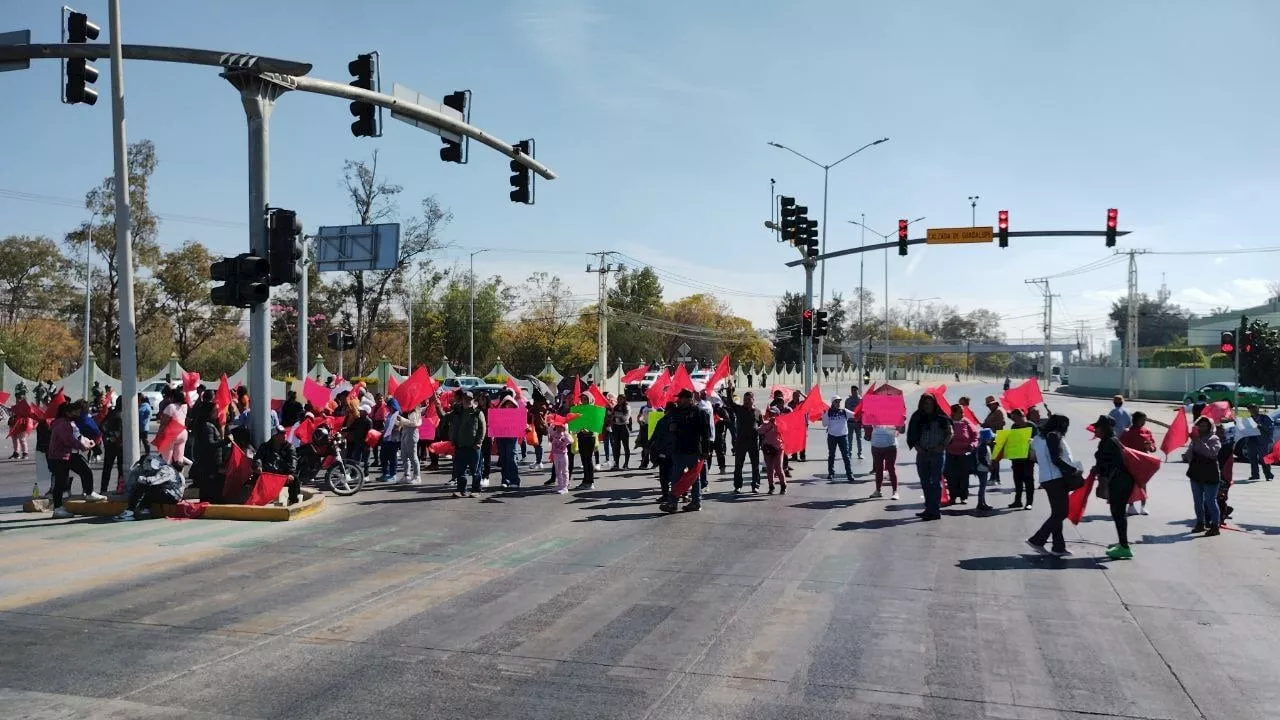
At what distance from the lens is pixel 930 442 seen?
43.1 ft

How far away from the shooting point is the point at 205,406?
13508mm

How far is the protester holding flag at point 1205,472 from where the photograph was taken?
12.3 metres

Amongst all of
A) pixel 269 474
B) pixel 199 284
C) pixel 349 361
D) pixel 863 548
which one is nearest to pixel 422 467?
pixel 269 474

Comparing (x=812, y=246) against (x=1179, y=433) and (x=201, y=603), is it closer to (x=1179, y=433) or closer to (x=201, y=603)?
(x=1179, y=433)

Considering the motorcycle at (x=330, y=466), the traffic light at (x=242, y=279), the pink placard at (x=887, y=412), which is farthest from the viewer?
the pink placard at (x=887, y=412)

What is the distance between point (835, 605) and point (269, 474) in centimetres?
834

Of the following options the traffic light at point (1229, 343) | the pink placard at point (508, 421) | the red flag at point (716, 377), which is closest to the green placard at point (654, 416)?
the red flag at point (716, 377)

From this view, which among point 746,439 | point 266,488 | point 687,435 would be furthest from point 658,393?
point 266,488

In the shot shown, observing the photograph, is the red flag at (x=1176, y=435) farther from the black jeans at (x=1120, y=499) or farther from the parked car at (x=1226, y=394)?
the parked car at (x=1226, y=394)

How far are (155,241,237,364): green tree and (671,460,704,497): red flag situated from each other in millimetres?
54954

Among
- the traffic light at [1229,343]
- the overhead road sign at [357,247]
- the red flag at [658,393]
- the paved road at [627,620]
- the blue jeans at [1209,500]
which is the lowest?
the paved road at [627,620]

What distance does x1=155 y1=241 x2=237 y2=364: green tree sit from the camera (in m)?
61.8

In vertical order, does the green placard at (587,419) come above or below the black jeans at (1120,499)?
above

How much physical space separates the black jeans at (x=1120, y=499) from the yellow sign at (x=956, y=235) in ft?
60.7
